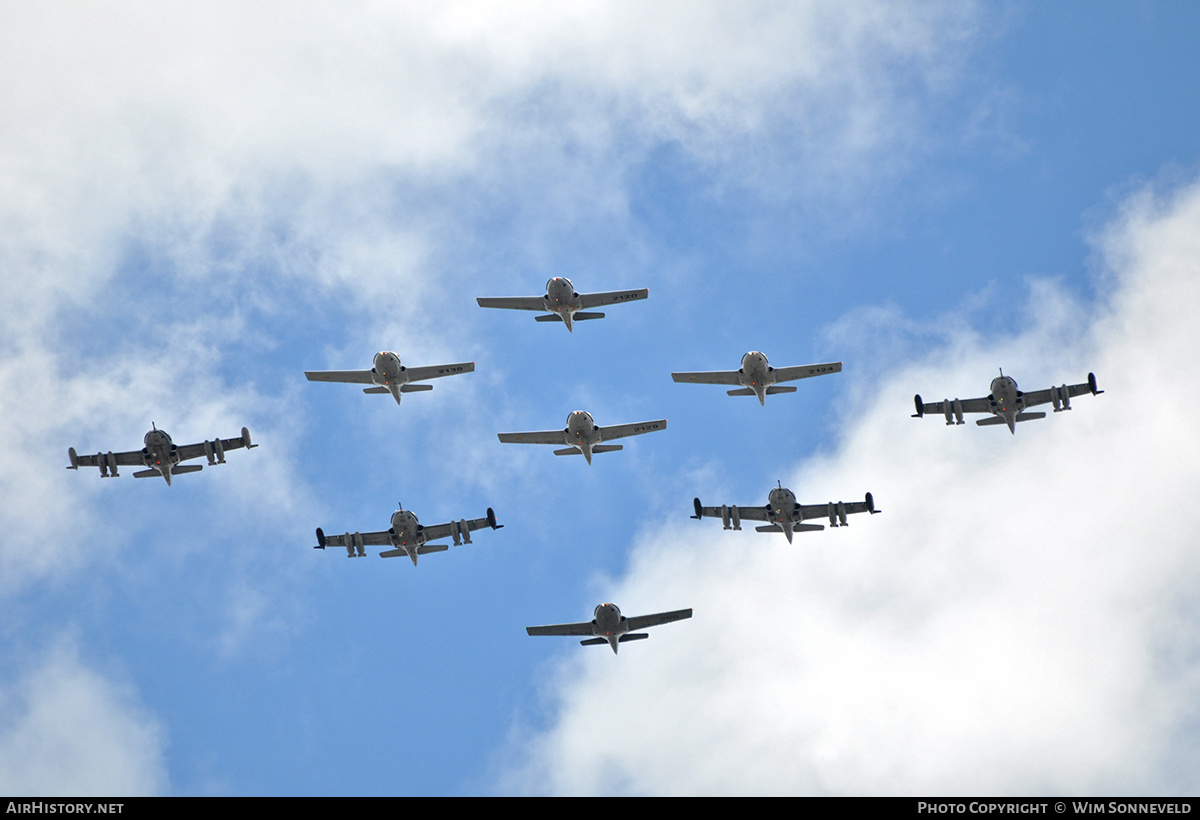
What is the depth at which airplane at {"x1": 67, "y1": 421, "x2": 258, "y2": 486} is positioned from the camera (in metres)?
85.6

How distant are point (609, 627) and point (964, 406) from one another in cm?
3564

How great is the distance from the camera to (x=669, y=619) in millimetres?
93312

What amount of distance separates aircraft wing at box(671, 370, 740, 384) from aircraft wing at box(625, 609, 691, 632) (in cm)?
2105

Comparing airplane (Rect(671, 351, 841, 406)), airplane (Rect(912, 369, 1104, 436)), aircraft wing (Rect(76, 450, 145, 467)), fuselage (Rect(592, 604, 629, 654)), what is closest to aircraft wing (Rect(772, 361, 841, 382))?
airplane (Rect(671, 351, 841, 406))

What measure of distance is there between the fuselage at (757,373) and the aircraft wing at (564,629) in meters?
24.4

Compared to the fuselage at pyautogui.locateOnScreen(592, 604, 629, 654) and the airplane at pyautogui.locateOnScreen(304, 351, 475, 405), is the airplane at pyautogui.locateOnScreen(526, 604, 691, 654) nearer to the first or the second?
the fuselage at pyautogui.locateOnScreen(592, 604, 629, 654)

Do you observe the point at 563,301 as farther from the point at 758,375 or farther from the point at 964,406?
the point at 964,406

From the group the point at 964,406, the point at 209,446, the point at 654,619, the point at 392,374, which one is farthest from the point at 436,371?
the point at 964,406

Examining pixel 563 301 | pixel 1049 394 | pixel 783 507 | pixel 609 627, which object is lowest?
pixel 609 627

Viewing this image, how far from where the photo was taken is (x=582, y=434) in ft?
273

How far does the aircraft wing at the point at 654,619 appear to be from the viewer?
298 feet

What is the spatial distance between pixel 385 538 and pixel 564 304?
86.1ft
